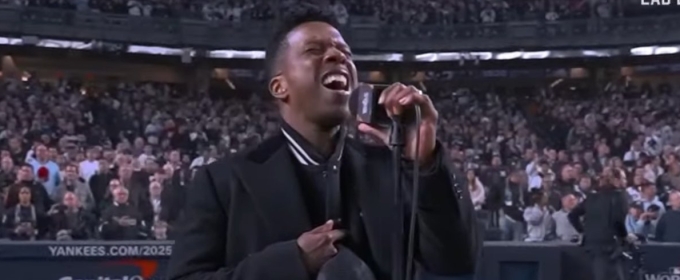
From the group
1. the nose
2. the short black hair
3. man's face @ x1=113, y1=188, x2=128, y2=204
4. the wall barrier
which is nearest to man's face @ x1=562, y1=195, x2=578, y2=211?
the wall barrier

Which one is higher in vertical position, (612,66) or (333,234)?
(612,66)

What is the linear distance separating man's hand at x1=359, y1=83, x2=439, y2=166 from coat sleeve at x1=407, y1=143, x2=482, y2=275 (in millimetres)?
35

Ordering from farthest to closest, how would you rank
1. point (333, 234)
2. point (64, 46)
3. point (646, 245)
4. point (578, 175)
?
point (64, 46), point (578, 175), point (646, 245), point (333, 234)

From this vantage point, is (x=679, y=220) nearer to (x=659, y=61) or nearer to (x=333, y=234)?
(x=333, y=234)

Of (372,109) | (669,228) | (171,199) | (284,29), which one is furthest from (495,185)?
(372,109)

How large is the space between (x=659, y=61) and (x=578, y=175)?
56.8 feet

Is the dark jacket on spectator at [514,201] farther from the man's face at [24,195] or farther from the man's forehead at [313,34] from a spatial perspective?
the man's forehead at [313,34]

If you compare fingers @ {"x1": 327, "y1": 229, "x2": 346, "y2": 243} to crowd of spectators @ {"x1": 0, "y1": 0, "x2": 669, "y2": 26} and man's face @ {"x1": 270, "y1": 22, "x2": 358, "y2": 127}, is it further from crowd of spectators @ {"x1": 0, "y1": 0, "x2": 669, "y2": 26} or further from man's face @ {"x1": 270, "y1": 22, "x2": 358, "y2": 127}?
crowd of spectators @ {"x1": 0, "y1": 0, "x2": 669, "y2": 26}

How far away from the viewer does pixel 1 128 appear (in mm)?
18156

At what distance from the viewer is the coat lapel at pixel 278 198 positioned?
94.8 inches

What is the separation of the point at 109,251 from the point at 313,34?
7133mm

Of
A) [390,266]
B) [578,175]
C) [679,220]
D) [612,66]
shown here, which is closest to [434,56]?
[612,66]

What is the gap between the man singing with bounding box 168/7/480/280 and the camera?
2328 mm

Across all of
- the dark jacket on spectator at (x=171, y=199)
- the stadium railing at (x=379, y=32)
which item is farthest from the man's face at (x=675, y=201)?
the stadium railing at (x=379, y=32)
